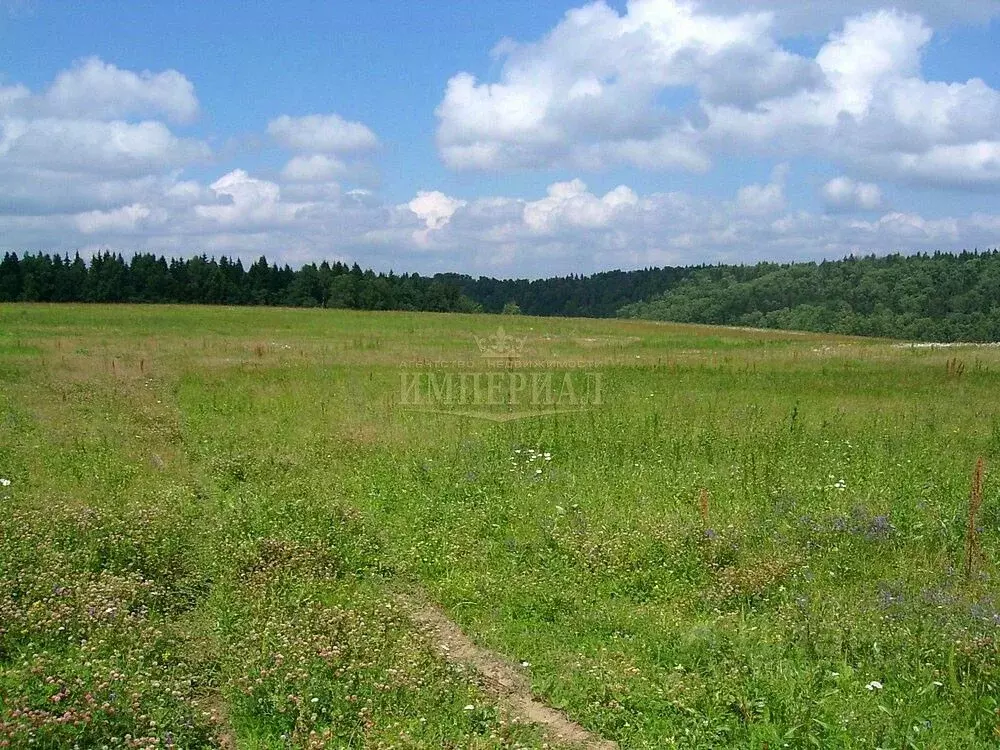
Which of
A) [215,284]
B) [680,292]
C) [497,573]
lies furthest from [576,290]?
[497,573]

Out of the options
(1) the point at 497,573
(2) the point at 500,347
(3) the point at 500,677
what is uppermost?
(2) the point at 500,347

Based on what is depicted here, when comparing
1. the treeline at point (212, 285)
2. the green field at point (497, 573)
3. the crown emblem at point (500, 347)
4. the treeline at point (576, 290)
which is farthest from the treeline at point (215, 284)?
the green field at point (497, 573)

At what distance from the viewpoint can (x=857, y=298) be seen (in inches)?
4385

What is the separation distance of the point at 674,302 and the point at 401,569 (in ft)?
406

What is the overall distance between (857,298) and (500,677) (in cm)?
11744

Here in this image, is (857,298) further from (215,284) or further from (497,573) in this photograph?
(497,573)

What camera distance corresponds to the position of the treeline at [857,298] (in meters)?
91.5

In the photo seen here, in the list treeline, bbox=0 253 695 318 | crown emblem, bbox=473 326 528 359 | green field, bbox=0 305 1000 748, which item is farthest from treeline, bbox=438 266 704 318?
green field, bbox=0 305 1000 748

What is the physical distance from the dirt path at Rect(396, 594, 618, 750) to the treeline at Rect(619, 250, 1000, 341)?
83.8 m

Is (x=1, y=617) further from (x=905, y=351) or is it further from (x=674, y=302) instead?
(x=674, y=302)

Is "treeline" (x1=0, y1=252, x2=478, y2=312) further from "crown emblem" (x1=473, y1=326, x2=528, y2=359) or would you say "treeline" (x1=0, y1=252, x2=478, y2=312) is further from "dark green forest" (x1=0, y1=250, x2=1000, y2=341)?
"crown emblem" (x1=473, y1=326, x2=528, y2=359)

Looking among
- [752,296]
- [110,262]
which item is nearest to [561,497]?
[110,262]

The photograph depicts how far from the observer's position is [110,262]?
89.2m

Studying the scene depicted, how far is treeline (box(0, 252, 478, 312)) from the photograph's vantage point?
82688 millimetres
